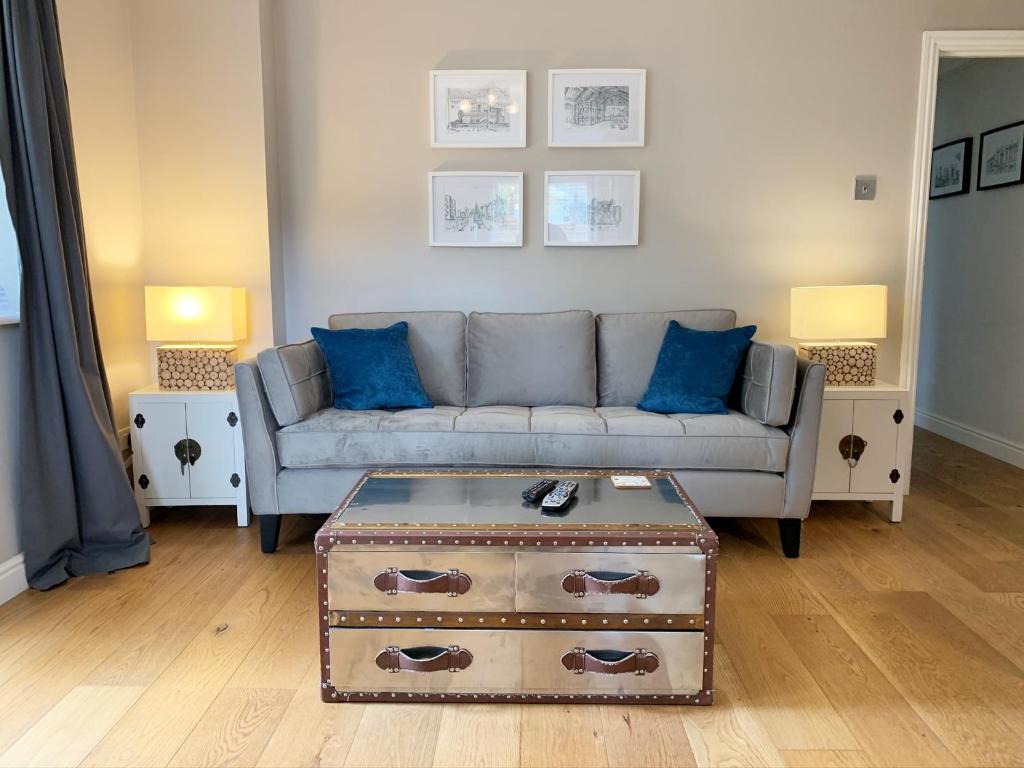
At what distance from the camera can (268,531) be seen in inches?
107

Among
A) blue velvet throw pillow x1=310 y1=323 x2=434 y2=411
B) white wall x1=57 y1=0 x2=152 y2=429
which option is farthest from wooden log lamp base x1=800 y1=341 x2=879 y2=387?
white wall x1=57 y1=0 x2=152 y2=429

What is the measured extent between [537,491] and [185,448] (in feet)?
5.74

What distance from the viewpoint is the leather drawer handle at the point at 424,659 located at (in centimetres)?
171

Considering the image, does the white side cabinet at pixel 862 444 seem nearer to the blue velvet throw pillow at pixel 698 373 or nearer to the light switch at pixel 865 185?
the blue velvet throw pillow at pixel 698 373

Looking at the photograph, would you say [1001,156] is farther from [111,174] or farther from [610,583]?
[111,174]

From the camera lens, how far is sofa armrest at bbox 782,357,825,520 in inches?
103

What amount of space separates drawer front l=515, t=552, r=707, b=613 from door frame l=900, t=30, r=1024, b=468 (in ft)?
6.19

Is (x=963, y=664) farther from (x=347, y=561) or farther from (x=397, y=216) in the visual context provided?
(x=397, y=216)

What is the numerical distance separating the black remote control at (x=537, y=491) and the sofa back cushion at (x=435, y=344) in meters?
1.24

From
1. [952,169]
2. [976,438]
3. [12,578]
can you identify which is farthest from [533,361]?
[952,169]

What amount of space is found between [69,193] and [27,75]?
1.25ft

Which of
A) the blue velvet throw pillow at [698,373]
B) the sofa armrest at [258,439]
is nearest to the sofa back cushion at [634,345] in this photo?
the blue velvet throw pillow at [698,373]

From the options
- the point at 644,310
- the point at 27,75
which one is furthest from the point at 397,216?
the point at 27,75

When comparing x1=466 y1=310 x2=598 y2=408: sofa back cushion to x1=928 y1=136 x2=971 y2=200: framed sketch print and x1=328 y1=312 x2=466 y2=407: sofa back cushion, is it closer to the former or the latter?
x1=328 y1=312 x2=466 y2=407: sofa back cushion
